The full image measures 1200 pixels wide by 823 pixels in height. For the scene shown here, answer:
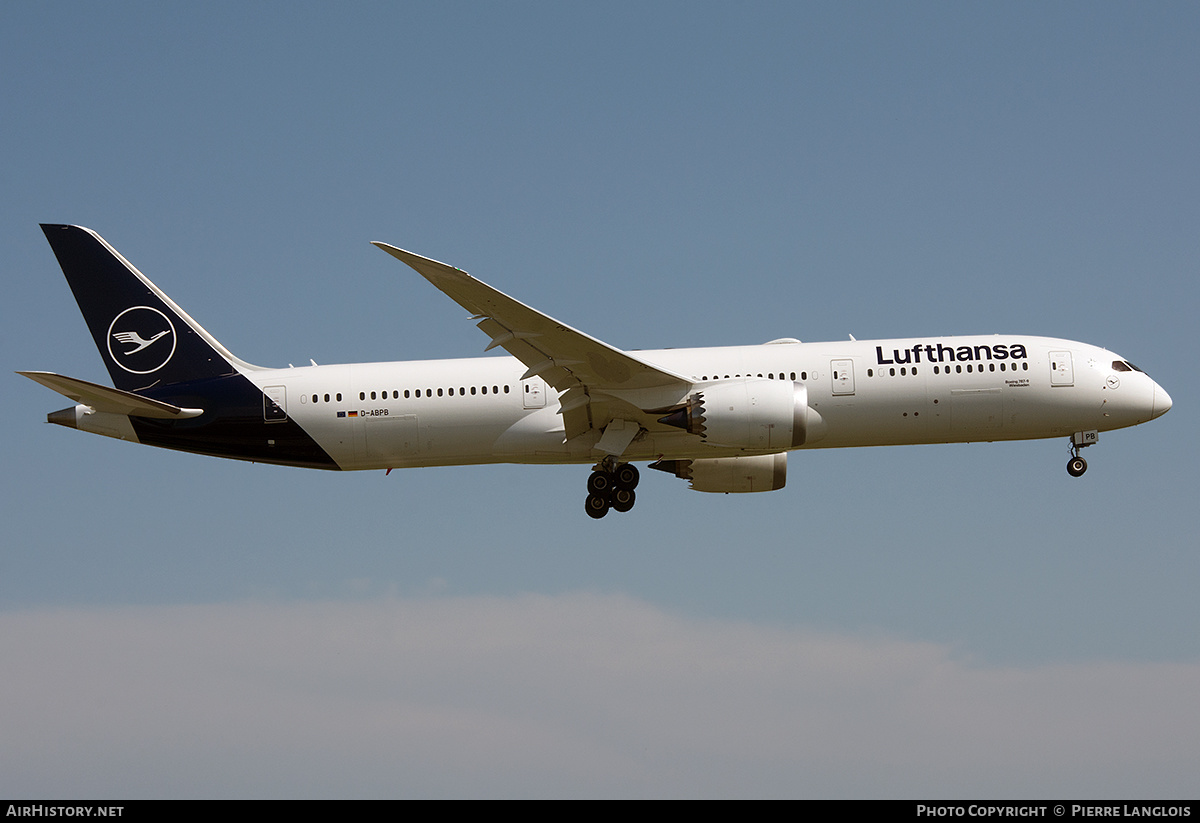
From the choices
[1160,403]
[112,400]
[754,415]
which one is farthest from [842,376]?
[112,400]

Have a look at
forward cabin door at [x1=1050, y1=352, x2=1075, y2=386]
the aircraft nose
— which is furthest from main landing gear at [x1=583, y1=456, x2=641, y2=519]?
the aircraft nose

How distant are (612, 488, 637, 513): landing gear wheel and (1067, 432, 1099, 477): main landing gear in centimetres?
1202

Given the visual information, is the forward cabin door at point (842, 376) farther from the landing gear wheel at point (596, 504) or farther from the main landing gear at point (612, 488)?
the landing gear wheel at point (596, 504)

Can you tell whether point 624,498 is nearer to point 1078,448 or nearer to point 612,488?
point 612,488

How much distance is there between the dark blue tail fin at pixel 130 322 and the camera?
35.5m

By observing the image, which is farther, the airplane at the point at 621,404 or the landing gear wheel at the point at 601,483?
the landing gear wheel at the point at 601,483

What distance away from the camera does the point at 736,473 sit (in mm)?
37094

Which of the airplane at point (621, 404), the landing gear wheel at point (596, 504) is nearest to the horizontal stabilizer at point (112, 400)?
the airplane at point (621, 404)

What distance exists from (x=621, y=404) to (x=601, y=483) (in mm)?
2622

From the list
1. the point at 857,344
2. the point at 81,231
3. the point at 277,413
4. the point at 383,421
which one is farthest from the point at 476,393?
the point at 81,231

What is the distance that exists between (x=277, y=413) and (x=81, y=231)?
9093mm

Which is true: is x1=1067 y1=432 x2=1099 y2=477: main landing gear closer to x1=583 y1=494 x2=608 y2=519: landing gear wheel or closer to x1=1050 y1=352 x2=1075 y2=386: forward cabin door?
x1=1050 y1=352 x2=1075 y2=386: forward cabin door

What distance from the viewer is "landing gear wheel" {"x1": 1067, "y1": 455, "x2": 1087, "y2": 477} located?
34250 mm
